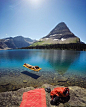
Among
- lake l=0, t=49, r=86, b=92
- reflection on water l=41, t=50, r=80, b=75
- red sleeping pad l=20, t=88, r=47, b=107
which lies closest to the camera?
red sleeping pad l=20, t=88, r=47, b=107

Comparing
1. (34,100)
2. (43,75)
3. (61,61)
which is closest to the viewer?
(34,100)

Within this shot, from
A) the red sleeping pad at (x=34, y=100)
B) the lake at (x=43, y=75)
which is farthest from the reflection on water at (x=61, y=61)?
the red sleeping pad at (x=34, y=100)

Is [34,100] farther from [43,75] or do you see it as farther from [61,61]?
[61,61]

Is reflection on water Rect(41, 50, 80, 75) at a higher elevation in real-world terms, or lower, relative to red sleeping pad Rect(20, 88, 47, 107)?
lower

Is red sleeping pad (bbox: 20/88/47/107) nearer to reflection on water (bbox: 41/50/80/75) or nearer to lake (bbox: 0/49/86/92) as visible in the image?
lake (bbox: 0/49/86/92)

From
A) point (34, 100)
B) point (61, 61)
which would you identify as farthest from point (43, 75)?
point (61, 61)

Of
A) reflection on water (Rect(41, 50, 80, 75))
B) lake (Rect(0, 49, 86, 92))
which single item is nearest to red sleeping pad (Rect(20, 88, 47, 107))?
lake (Rect(0, 49, 86, 92))

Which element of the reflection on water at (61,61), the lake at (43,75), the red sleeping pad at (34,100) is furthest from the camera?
the reflection on water at (61,61)

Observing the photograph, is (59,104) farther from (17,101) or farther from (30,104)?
(17,101)

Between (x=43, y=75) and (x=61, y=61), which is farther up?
(x=61, y=61)

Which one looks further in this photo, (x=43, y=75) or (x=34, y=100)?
(x=43, y=75)

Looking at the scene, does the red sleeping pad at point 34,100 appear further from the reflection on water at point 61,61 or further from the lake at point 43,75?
the reflection on water at point 61,61

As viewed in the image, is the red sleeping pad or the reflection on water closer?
the red sleeping pad

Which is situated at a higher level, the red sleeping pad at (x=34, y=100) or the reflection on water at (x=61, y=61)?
the red sleeping pad at (x=34, y=100)
